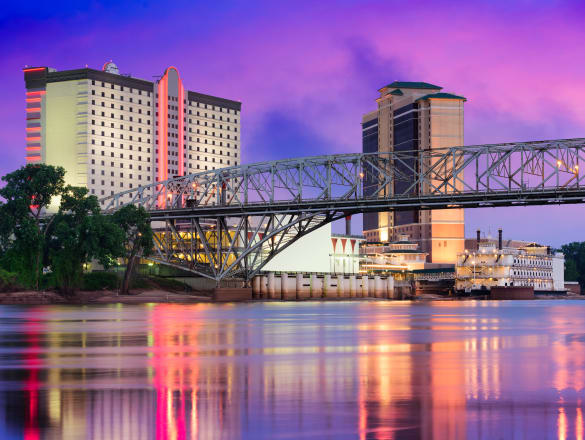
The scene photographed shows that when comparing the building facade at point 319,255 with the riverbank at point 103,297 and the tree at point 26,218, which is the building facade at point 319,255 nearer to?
the riverbank at point 103,297

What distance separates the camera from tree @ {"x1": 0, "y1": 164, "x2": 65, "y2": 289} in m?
104

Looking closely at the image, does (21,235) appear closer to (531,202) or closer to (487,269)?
(531,202)

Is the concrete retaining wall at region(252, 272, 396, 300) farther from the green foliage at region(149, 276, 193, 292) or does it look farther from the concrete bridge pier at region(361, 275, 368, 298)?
the green foliage at region(149, 276, 193, 292)

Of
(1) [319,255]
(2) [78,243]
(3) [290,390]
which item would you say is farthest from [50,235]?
(3) [290,390]

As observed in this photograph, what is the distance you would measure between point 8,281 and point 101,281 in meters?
17.5

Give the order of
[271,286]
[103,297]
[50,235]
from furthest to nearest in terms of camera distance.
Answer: [271,286], [103,297], [50,235]

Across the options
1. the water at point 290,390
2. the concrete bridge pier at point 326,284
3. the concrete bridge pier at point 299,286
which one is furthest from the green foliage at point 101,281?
the water at point 290,390

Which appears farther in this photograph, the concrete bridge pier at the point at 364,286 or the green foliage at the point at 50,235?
the concrete bridge pier at the point at 364,286

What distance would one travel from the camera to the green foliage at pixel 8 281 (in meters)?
103

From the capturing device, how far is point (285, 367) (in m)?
22.3

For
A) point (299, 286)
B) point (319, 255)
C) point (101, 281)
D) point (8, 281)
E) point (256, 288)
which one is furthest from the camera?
point (319, 255)

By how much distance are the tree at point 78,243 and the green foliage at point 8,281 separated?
4.77 m

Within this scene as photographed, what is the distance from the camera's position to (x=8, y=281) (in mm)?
103188

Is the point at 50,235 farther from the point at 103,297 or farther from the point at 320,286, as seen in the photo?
the point at 320,286
